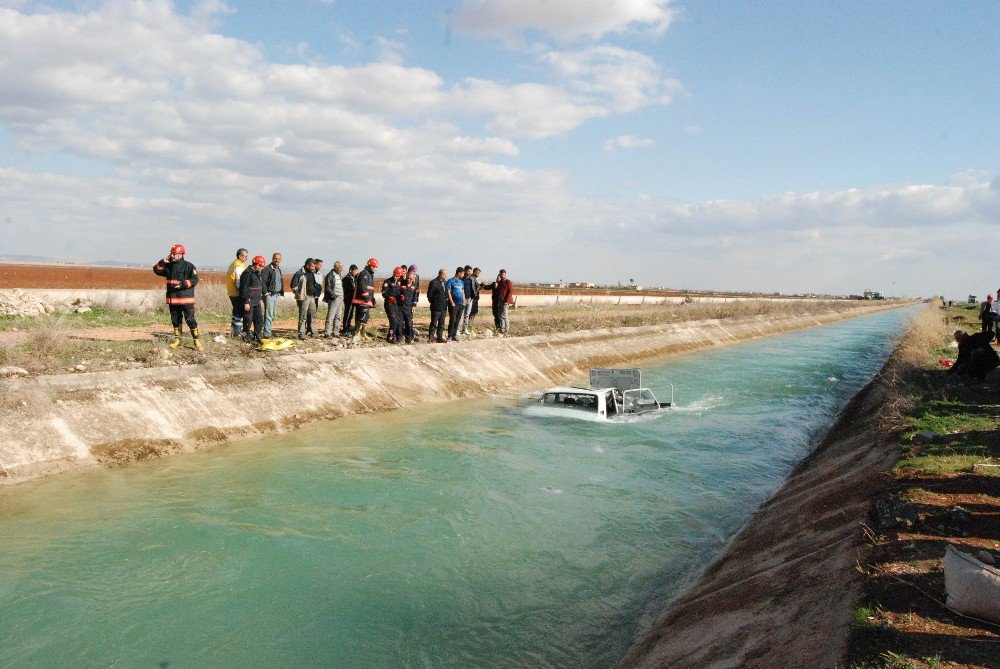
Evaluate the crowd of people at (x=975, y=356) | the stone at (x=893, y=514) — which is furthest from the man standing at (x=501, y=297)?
the stone at (x=893, y=514)

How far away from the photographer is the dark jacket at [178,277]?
1412cm

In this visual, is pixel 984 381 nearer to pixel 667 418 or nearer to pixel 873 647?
pixel 667 418

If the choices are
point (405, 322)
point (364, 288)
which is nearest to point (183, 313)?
point (364, 288)

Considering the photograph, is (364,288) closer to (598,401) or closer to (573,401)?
(573,401)

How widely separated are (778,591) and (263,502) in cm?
725

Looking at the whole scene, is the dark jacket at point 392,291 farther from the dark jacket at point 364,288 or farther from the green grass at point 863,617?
the green grass at point 863,617

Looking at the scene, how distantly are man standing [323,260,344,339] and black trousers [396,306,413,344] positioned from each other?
5.97 feet

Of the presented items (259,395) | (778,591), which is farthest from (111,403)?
(778,591)

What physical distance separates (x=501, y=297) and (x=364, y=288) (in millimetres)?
6880

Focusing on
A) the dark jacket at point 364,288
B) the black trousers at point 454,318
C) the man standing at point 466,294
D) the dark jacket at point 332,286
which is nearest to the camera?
the dark jacket at point 332,286

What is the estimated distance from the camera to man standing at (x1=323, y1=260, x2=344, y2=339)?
17750mm

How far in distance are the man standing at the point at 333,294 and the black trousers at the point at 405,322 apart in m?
1.82

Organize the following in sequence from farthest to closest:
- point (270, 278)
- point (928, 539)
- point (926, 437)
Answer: point (270, 278) < point (926, 437) < point (928, 539)

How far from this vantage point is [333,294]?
18016 millimetres
